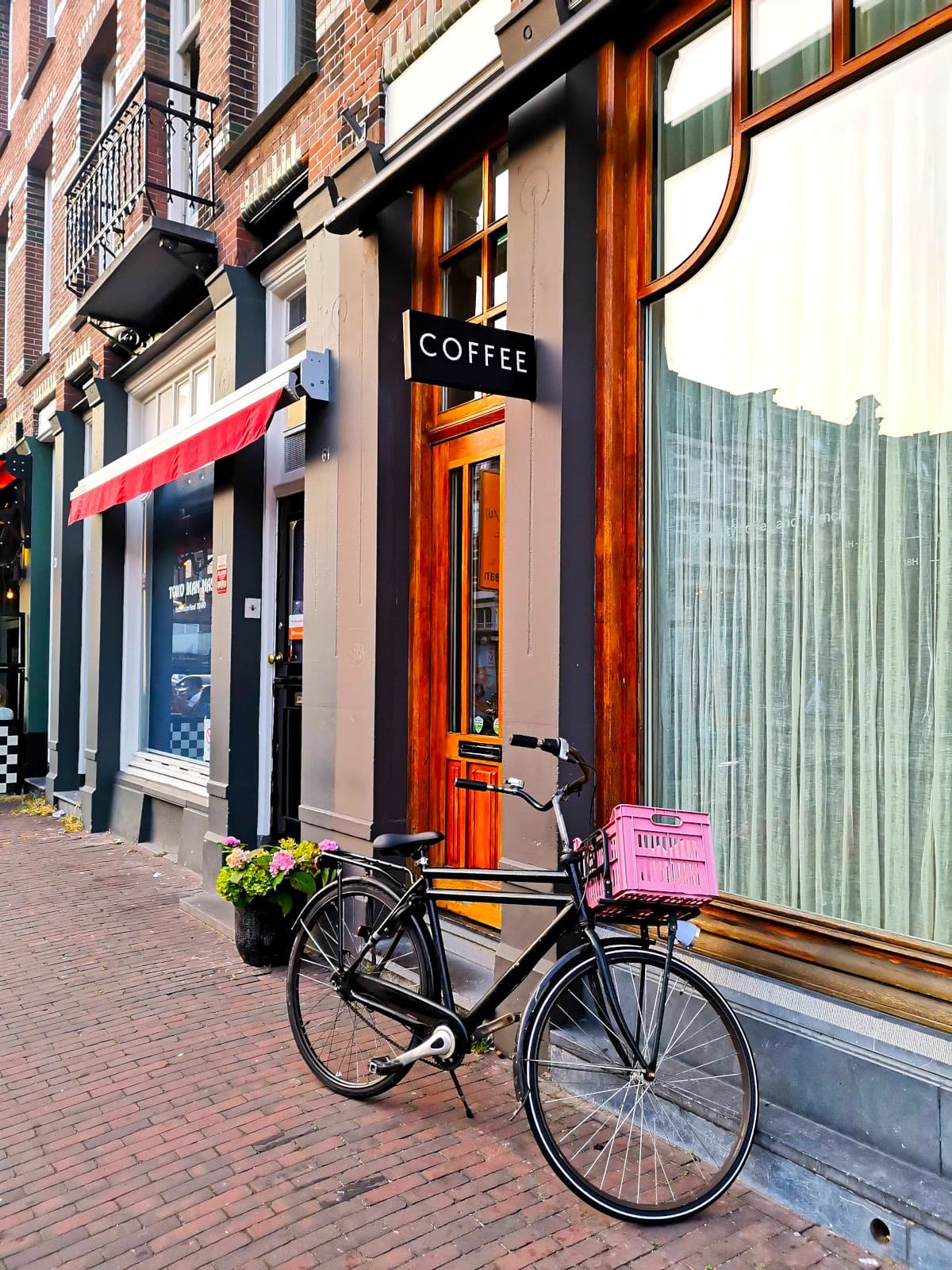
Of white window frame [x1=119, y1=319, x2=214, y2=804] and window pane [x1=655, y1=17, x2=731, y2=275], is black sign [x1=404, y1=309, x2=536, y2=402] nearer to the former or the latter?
window pane [x1=655, y1=17, x2=731, y2=275]

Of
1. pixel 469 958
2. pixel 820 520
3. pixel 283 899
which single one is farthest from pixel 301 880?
pixel 820 520

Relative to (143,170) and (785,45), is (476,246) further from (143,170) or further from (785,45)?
(143,170)

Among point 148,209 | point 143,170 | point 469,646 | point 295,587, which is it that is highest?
point 143,170

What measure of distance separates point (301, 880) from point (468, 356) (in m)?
2.99

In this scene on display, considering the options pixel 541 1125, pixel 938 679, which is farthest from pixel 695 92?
pixel 541 1125

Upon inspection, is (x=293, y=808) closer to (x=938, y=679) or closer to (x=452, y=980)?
(x=452, y=980)

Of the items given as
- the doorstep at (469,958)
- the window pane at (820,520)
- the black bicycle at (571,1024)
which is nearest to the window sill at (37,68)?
the window pane at (820,520)

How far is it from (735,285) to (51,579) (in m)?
9.94

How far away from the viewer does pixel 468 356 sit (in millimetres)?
3926

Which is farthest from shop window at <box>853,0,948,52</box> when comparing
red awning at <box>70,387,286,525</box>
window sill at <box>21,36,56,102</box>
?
window sill at <box>21,36,56,102</box>

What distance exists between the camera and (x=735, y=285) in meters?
3.76

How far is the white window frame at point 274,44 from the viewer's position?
751cm

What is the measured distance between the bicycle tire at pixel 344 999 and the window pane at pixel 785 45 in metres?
3.47

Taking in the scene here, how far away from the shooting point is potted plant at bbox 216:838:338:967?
5.17 m
